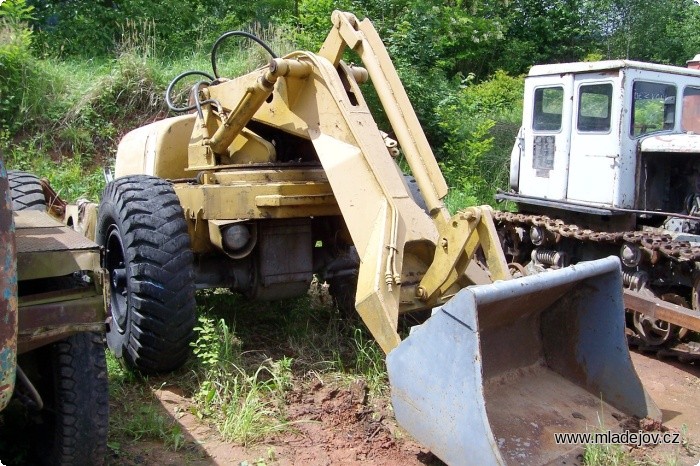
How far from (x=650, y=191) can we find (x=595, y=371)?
3.24 m

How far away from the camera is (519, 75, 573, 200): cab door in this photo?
281 inches

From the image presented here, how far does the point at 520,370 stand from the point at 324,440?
1.13m

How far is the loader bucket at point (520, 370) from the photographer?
314 cm

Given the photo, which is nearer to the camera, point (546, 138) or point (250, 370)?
point (250, 370)

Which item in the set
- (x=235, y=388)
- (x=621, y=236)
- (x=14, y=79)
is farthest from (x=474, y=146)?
(x=235, y=388)

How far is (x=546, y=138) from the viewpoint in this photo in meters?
7.40

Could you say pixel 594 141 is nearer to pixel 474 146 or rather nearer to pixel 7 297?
pixel 474 146

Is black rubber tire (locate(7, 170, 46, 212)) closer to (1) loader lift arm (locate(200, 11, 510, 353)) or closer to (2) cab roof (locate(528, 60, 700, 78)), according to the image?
(1) loader lift arm (locate(200, 11, 510, 353))

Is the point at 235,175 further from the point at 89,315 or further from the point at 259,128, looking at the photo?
the point at 89,315

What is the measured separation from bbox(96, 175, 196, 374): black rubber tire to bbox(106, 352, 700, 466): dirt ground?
294 millimetres

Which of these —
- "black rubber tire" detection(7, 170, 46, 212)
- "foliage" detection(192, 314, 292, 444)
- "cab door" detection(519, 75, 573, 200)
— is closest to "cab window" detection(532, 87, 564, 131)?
"cab door" detection(519, 75, 573, 200)

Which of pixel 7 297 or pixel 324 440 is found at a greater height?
pixel 7 297

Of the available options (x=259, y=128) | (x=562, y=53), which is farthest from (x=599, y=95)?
(x=562, y=53)

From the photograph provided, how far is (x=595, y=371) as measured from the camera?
3.98m
